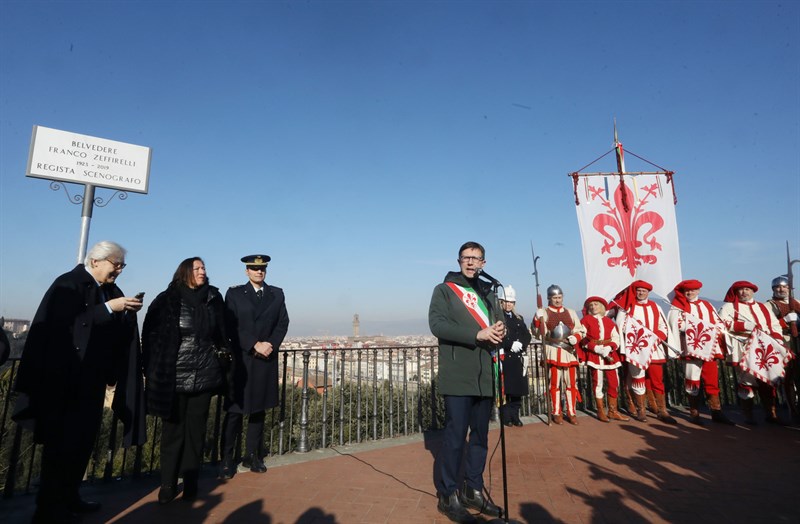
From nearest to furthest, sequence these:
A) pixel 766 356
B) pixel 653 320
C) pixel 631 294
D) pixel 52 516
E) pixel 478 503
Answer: pixel 52 516 < pixel 478 503 < pixel 766 356 < pixel 653 320 < pixel 631 294

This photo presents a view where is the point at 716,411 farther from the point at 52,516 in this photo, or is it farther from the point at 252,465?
the point at 52,516

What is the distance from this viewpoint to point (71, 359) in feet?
9.39

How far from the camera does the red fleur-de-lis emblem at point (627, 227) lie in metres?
8.80

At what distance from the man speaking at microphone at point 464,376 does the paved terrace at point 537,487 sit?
0.80 feet

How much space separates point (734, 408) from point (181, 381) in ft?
27.5

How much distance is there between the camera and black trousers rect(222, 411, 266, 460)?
160 inches

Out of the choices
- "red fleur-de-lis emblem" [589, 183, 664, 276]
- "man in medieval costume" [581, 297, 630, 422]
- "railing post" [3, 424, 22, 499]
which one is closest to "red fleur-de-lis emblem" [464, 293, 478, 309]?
"railing post" [3, 424, 22, 499]

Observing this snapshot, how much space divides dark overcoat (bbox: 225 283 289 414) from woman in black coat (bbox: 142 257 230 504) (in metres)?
0.41

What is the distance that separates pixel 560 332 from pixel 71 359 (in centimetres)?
538

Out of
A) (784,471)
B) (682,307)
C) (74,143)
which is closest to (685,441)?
(784,471)

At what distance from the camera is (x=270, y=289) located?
4.39 meters

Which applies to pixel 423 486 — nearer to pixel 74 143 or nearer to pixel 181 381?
pixel 181 381

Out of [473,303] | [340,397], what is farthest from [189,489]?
[473,303]

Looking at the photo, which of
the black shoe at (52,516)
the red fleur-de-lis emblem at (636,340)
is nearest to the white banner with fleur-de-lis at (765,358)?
the red fleur-de-lis emblem at (636,340)
